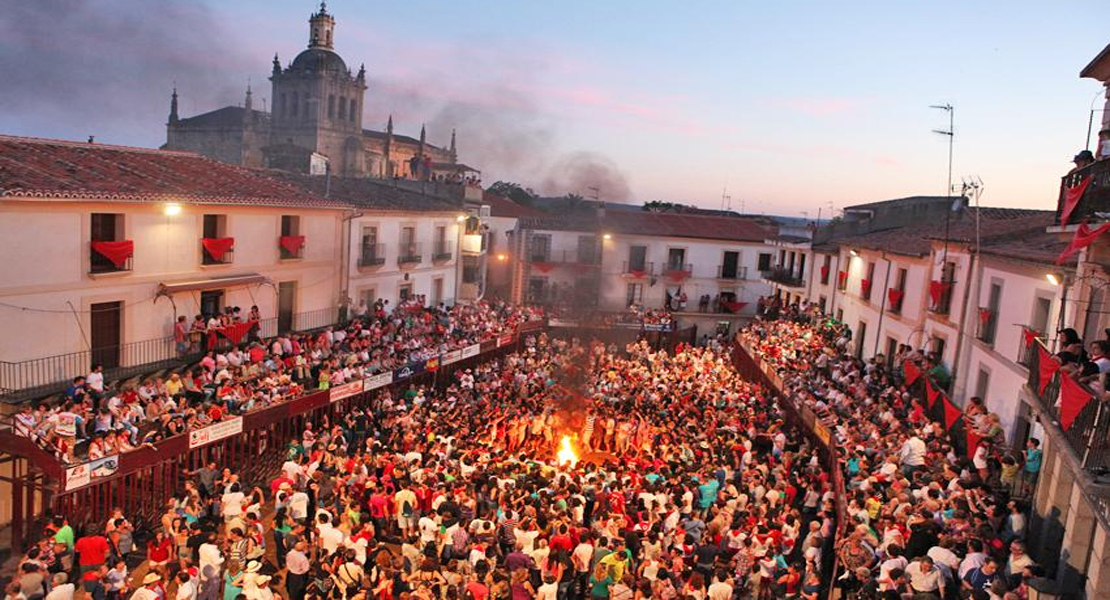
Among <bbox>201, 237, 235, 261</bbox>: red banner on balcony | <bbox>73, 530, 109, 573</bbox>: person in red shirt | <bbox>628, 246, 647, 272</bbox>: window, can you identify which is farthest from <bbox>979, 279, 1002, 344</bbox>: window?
<bbox>628, 246, 647, 272</bbox>: window

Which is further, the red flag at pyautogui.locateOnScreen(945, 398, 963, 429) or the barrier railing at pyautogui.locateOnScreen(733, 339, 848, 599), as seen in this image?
the red flag at pyautogui.locateOnScreen(945, 398, 963, 429)

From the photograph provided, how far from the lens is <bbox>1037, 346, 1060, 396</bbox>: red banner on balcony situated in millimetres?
10914

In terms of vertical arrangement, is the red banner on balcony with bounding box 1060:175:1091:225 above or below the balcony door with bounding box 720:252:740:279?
above

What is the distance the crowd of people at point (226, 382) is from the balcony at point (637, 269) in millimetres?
18306

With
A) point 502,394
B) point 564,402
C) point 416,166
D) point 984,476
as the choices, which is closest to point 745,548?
point 984,476

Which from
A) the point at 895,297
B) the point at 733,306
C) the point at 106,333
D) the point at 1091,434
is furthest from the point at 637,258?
the point at 1091,434

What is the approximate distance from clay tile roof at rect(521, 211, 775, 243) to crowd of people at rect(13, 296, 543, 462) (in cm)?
1792

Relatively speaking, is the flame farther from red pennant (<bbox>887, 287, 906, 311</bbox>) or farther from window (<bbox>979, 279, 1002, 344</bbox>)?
red pennant (<bbox>887, 287, 906, 311</bbox>)

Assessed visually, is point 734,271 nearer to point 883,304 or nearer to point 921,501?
point 883,304

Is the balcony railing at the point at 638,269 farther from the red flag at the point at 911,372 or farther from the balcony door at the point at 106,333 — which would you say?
the balcony door at the point at 106,333

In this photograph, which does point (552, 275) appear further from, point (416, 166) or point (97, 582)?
point (97, 582)

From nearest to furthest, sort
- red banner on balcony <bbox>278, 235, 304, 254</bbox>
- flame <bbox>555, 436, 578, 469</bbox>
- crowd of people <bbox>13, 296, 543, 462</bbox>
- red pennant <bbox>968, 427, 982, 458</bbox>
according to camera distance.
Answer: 1. crowd of people <bbox>13, 296, 543, 462</bbox>
2. red pennant <bbox>968, 427, 982, 458</bbox>
3. flame <bbox>555, 436, 578, 469</bbox>
4. red banner on balcony <bbox>278, 235, 304, 254</bbox>

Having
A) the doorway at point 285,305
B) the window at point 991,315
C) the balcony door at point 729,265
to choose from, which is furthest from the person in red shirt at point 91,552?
the balcony door at point 729,265

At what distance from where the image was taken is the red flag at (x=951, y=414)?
16016 millimetres
